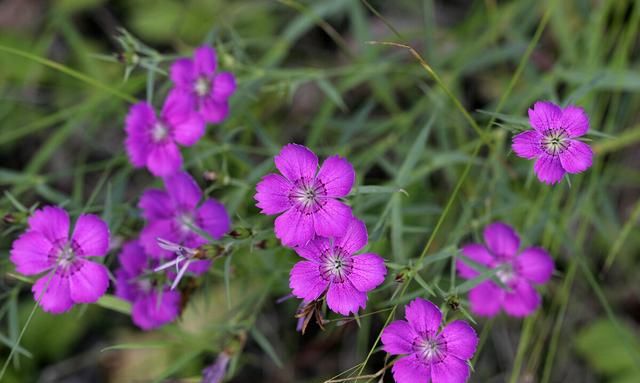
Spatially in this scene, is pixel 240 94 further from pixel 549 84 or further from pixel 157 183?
pixel 549 84

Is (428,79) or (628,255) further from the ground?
(428,79)

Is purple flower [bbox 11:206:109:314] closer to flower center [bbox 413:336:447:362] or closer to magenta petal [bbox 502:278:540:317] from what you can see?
flower center [bbox 413:336:447:362]

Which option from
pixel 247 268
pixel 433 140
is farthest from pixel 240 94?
pixel 433 140

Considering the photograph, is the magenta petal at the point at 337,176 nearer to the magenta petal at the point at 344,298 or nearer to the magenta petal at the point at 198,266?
the magenta petal at the point at 344,298

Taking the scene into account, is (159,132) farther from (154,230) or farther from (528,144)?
(528,144)

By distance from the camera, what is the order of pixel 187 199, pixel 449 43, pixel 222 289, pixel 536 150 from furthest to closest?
1. pixel 449 43
2. pixel 222 289
3. pixel 187 199
4. pixel 536 150

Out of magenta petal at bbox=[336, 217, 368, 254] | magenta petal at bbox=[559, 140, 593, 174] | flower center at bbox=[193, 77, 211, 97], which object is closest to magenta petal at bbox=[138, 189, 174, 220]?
flower center at bbox=[193, 77, 211, 97]
